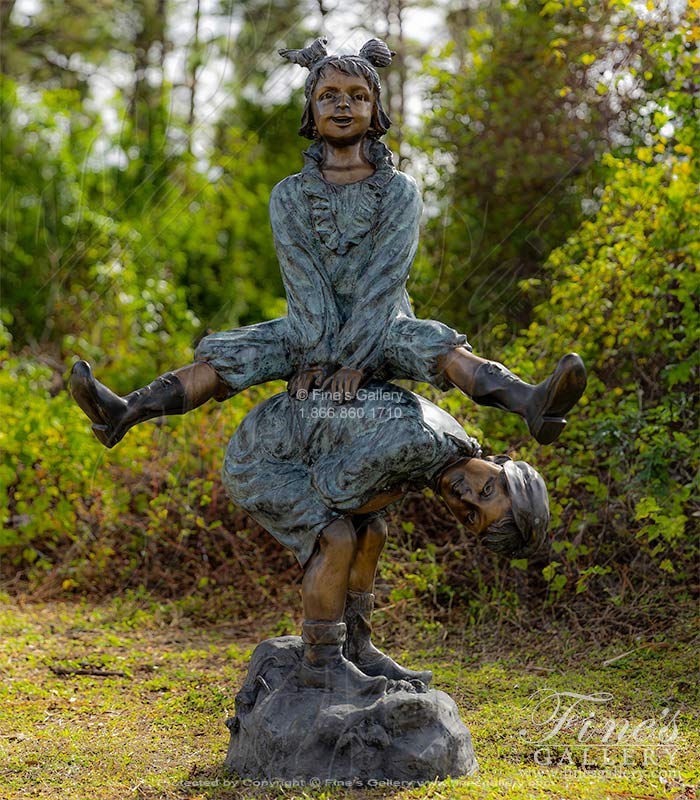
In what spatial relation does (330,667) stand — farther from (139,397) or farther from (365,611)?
(139,397)

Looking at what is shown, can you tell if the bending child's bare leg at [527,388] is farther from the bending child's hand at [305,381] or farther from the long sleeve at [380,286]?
the bending child's hand at [305,381]

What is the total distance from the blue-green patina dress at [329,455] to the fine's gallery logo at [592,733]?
3.56ft

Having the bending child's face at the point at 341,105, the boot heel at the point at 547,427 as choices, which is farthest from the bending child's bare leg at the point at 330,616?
→ the bending child's face at the point at 341,105

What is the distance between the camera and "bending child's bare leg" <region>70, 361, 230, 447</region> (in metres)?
3.38

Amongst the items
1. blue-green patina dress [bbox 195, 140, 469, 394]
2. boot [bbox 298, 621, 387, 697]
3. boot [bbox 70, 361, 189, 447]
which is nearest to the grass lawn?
boot [bbox 298, 621, 387, 697]

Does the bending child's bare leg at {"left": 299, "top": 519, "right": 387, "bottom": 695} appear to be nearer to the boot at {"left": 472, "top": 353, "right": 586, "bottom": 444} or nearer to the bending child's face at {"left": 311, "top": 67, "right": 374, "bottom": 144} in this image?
the boot at {"left": 472, "top": 353, "right": 586, "bottom": 444}

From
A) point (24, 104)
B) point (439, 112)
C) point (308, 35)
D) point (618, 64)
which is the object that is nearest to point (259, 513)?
point (618, 64)

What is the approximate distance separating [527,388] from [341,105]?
119 centimetres

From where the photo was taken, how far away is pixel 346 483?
3.48 metres

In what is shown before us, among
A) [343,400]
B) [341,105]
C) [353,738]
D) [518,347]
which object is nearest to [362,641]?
[353,738]

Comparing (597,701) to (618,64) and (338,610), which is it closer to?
(338,610)

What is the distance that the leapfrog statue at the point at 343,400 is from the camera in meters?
3.48

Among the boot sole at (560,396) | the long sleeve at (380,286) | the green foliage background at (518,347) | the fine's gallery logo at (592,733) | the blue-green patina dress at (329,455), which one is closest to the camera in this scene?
the boot sole at (560,396)

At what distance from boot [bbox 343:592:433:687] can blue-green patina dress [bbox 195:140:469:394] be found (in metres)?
0.80
